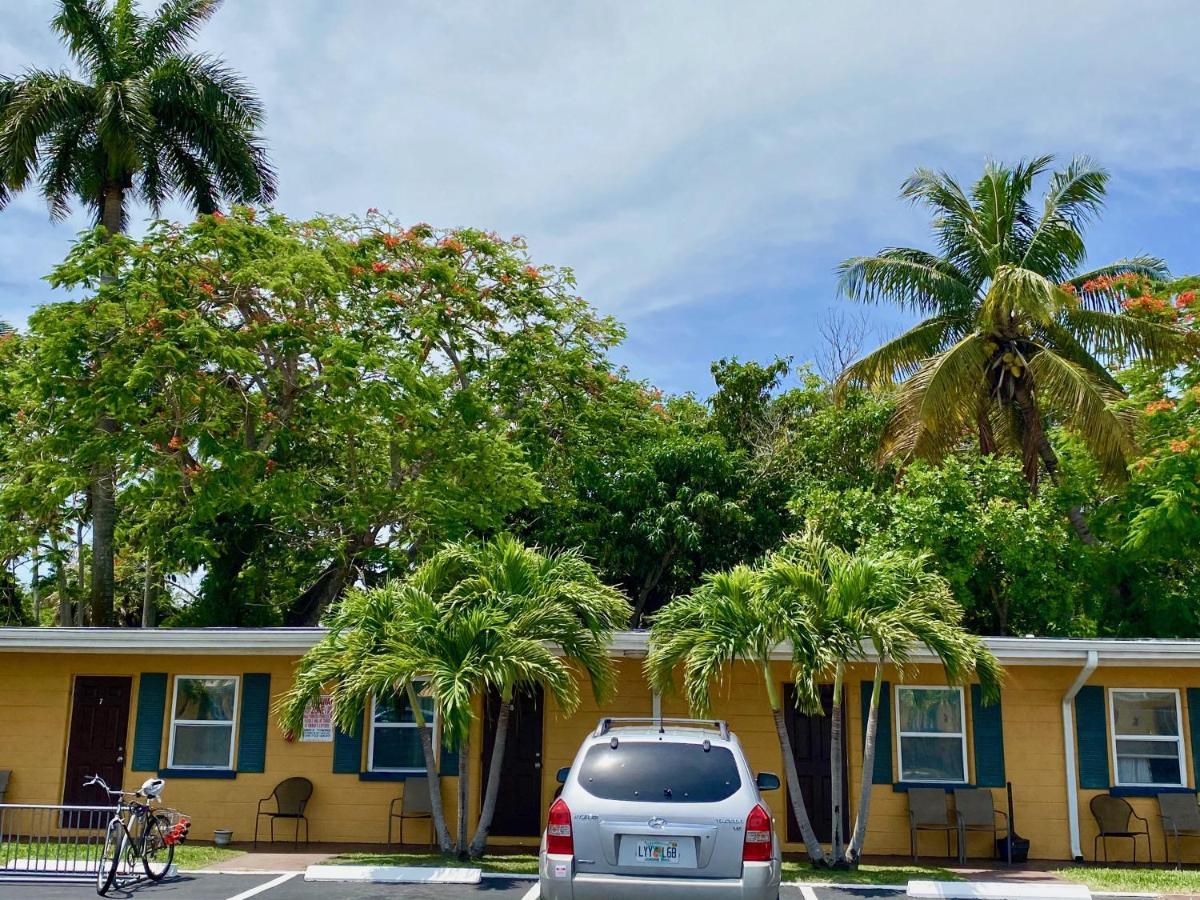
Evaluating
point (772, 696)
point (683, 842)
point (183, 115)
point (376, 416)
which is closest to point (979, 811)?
point (772, 696)

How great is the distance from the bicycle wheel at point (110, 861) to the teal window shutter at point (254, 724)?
13.0ft

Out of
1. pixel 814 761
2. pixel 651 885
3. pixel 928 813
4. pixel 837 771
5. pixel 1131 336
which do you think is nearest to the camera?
pixel 651 885

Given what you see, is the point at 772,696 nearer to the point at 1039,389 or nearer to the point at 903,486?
the point at 903,486

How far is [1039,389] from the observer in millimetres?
20844

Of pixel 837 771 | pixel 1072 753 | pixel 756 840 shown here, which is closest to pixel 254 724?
pixel 837 771

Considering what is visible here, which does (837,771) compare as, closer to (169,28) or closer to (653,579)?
(653,579)

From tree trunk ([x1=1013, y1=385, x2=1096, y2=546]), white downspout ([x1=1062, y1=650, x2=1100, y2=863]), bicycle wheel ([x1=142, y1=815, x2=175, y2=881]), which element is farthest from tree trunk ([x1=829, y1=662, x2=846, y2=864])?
tree trunk ([x1=1013, y1=385, x2=1096, y2=546])

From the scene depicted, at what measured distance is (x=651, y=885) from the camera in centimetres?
812

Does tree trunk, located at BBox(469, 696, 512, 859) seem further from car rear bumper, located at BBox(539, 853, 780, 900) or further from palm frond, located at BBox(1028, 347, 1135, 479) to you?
palm frond, located at BBox(1028, 347, 1135, 479)

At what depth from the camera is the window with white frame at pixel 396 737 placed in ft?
50.0

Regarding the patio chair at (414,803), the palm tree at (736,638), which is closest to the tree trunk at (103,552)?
the patio chair at (414,803)

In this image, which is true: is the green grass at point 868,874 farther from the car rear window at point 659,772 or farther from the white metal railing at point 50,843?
the white metal railing at point 50,843

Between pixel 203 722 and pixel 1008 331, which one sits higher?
pixel 1008 331

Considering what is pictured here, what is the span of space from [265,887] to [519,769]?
4.60 m
